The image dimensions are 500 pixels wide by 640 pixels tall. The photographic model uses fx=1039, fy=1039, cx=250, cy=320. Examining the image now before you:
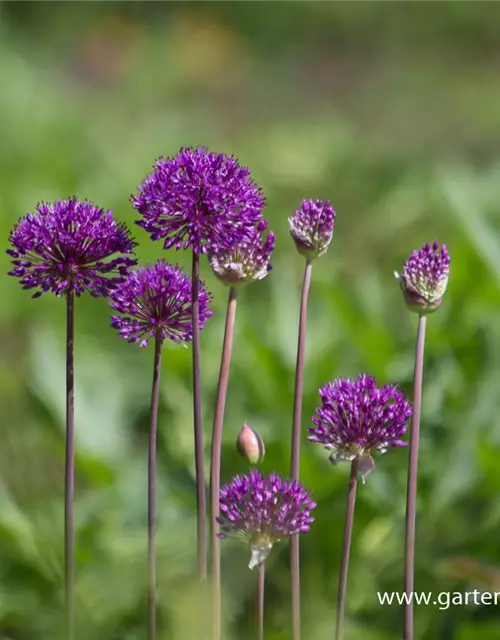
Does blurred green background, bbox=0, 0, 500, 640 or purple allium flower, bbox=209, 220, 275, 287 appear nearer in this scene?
purple allium flower, bbox=209, 220, 275, 287

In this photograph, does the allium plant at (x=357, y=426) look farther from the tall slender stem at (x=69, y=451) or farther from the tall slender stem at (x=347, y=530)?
the tall slender stem at (x=69, y=451)

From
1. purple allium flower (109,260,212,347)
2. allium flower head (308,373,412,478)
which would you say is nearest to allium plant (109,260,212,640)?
purple allium flower (109,260,212,347)

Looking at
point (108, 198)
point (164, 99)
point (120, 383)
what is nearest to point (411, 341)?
point (120, 383)

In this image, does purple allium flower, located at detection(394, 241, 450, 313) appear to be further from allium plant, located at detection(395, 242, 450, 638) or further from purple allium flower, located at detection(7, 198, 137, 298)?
purple allium flower, located at detection(7, 198, 137, 298)

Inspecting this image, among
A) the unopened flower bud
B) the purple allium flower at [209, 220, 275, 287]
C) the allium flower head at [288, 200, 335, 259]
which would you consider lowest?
the unopened flower bud

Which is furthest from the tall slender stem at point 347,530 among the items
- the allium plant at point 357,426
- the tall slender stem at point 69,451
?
the tall slender stem at point 69,451

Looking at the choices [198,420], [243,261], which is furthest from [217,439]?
[243,261]

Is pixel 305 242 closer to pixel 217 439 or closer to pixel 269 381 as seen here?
pixel 217 439
